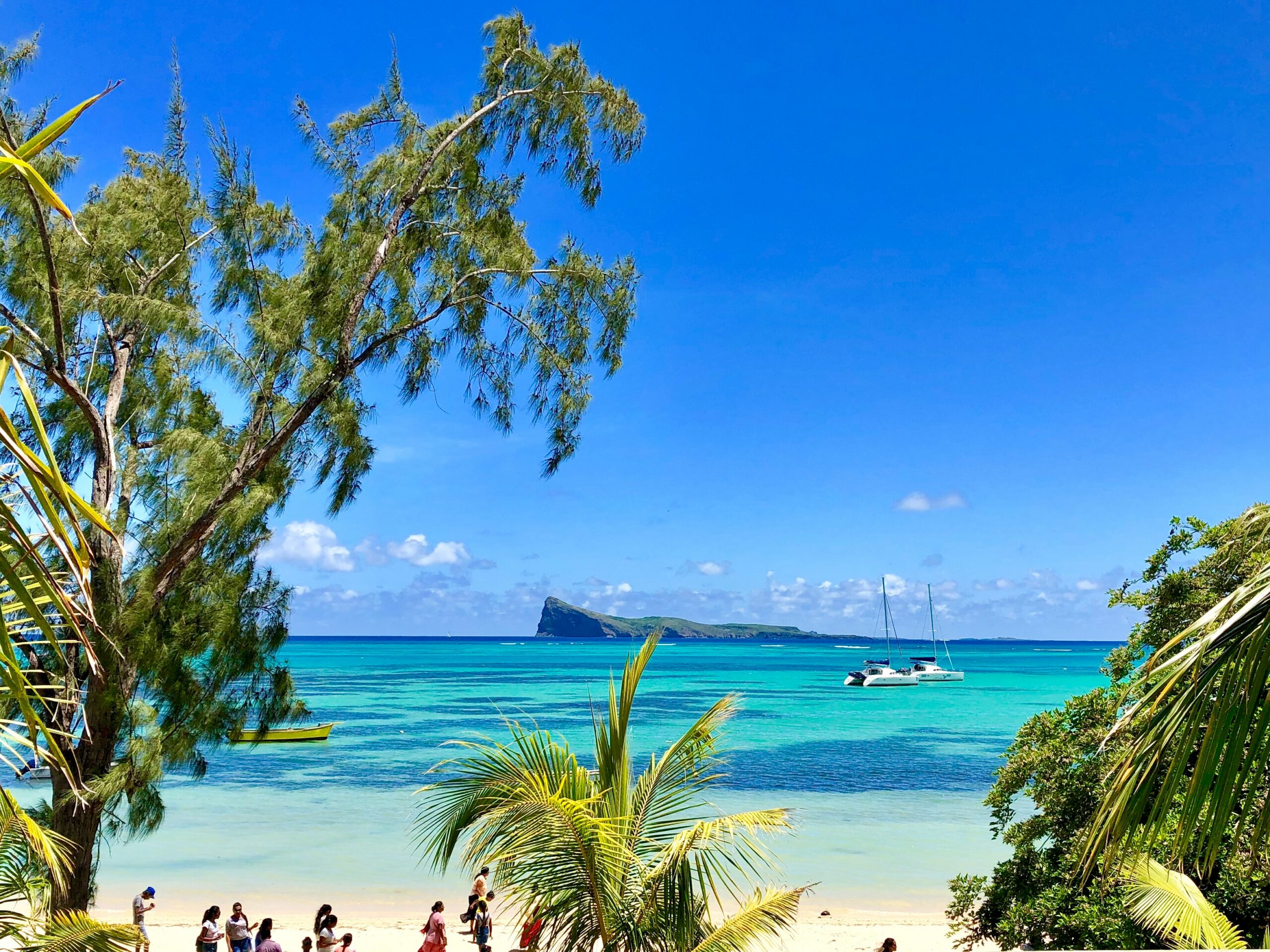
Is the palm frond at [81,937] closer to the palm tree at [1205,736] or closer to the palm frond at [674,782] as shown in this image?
the palm frond at [674,782]

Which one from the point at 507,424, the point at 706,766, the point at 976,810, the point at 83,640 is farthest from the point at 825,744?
the point at 83,640

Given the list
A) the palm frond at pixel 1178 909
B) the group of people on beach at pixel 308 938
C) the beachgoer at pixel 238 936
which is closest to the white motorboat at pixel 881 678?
the group of people on beach at pixel 308 938

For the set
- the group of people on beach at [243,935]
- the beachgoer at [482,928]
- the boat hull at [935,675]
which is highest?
the group of people on beach at [243,935]

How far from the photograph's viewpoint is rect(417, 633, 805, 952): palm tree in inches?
209

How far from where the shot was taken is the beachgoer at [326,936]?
40.9ft

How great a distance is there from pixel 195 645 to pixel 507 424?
410 cm

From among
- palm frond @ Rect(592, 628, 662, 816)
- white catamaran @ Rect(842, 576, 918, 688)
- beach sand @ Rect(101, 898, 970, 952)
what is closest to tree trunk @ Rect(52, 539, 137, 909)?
palm frond @ Rect(592, 628, 662, 816)

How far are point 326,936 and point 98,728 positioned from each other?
17.3ft

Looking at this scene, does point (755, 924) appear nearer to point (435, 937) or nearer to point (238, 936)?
point (435, 937)

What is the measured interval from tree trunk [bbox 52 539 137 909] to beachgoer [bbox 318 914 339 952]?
3966 mm

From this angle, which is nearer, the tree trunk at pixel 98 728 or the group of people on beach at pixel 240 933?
the tree trunk at pixel 98 728

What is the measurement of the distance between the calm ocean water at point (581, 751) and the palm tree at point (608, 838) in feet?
2.95

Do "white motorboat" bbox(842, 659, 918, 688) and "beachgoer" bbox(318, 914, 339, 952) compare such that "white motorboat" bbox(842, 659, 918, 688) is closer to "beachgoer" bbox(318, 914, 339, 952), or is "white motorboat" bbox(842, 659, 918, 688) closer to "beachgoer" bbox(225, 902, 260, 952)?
"beachgoer" bbox(318, 914, 339, 952)

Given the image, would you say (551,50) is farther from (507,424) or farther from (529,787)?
(529,787)
